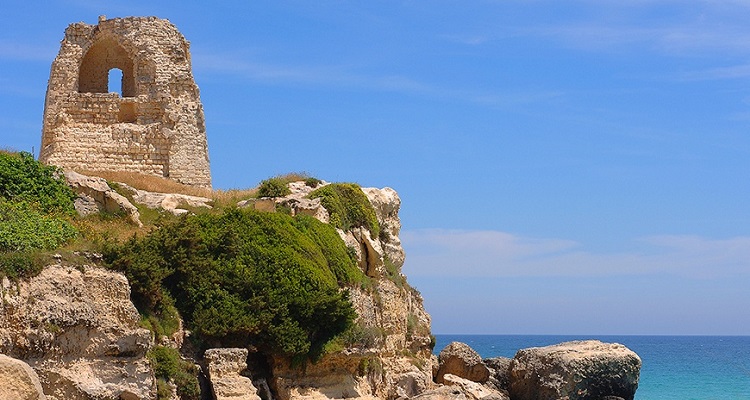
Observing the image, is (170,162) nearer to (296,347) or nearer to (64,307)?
(296,347)

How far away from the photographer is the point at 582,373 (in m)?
30.8

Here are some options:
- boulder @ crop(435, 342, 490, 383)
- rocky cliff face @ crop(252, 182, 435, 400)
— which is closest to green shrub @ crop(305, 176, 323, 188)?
rocky cliff face @ crop(252, 182, 435, 400)

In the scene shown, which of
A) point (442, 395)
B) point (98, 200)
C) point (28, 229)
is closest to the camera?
point (28, 229)

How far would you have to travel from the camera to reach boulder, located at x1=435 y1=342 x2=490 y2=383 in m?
34.7

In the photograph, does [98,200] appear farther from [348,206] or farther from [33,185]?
[348,206]

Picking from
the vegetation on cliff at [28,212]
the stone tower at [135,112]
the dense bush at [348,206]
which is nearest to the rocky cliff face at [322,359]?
the dense bush at [348,206]

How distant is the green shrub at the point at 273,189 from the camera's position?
105ft

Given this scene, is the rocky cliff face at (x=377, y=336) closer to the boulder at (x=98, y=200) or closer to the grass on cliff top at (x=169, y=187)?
the grass on cliff top at (x=169, y=187)

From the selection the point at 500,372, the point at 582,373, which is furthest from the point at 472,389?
the point at 500,372

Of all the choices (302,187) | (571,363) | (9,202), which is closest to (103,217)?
(9,202)

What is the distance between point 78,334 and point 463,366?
1650cm

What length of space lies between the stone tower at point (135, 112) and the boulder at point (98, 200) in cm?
782

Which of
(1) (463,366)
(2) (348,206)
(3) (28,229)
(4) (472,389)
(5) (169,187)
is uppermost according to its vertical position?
(5) (169,187)

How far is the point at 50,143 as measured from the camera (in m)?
36.2
